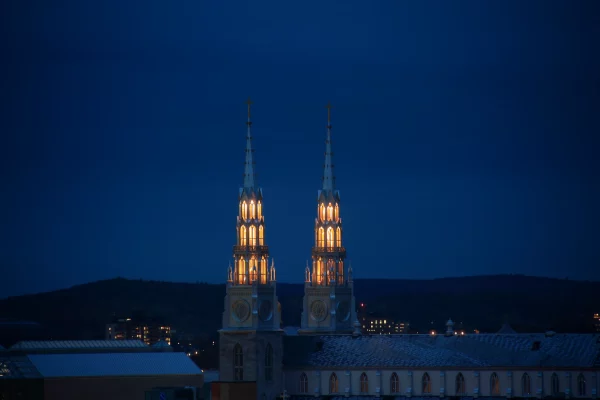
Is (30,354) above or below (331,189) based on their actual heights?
below

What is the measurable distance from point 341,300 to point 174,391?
21.5m

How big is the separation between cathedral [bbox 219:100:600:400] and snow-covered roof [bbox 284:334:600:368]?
3.1 inches

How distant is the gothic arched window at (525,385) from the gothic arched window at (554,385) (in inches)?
74.4

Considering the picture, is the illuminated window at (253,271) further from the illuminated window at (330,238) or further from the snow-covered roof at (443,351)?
the illuminated window at (330,238)

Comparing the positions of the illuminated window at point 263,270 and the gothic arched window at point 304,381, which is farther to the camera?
the illuminated window at point 263,270

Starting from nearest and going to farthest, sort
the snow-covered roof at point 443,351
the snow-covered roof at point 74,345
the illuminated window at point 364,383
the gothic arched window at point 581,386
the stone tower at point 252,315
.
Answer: the gothic arched window at point 581,386 < the snow-covered roof at point 443,351 < the stone tower at point 252,315 < the illuminated window at point 364,383 < the snow-covered roof at point 74,345

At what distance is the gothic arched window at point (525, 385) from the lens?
13712 cm

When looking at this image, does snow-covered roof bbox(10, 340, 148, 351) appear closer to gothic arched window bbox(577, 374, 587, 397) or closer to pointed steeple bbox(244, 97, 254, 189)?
pointed steeple bbox(244, 97, 254, 189)

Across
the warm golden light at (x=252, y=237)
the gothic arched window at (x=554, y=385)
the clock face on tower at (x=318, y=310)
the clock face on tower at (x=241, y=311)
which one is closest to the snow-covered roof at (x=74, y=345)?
the clock face on tower at (x=318, y=310)

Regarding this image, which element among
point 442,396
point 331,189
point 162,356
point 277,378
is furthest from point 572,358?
point 162,356

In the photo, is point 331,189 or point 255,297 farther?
point 331,189

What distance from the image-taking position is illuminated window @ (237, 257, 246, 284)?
470 feet

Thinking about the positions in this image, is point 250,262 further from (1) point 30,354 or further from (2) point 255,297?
(1) point 30,354

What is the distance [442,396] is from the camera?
139500 millimetres
